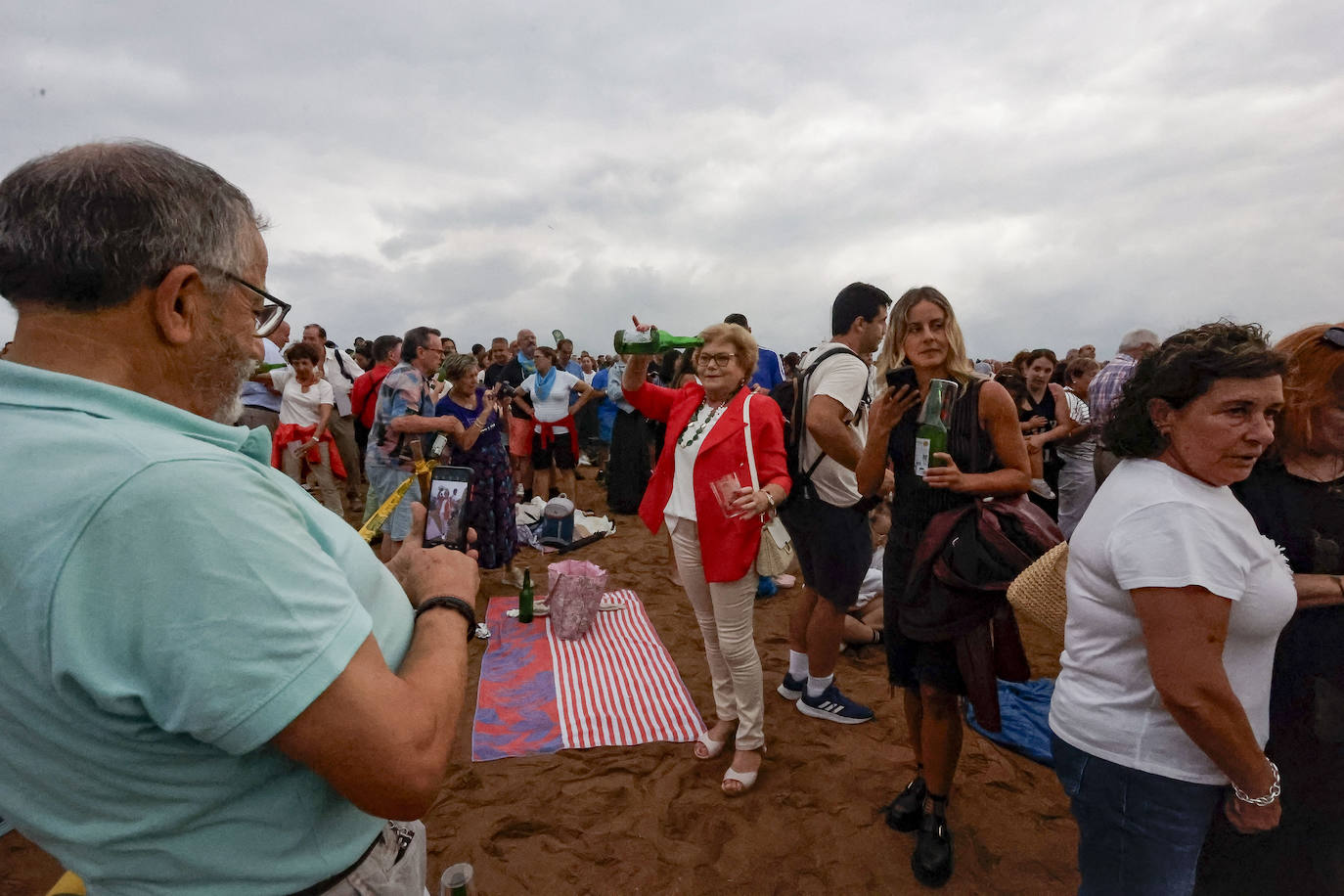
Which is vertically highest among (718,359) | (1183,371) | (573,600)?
(718,359)

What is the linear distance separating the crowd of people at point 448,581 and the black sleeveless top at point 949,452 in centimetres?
1

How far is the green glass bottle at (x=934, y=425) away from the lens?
2.41 metres

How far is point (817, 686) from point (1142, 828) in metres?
2.21

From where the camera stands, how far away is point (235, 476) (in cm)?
74

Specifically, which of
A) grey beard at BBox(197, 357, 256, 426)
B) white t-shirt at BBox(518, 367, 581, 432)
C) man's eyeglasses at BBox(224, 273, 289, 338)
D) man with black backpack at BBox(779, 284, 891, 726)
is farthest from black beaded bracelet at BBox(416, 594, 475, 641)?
white t-shirt at BBox(518, 367, 581, 432)

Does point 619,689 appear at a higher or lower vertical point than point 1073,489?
lower

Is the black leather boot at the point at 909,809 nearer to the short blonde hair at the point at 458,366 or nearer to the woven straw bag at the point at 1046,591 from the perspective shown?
the woven straw bag at the point at 1046,591

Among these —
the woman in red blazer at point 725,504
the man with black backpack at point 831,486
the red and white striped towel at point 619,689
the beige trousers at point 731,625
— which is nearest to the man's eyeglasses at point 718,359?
the woman in red blazer at point 725,504

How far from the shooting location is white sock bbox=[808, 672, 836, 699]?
12.0 feet

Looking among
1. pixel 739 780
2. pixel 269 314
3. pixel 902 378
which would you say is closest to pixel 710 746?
pixel 739 780

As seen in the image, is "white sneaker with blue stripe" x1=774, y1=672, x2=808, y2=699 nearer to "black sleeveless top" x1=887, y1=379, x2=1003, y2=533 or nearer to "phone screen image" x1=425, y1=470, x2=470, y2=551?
"black sleeveless top" x1=887, y1=379, x2=1003, y2=533

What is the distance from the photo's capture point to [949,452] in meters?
2.42

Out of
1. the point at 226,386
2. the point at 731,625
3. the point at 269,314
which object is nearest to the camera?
the point at 226,386

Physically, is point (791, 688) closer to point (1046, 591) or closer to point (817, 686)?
point (817, 686)
